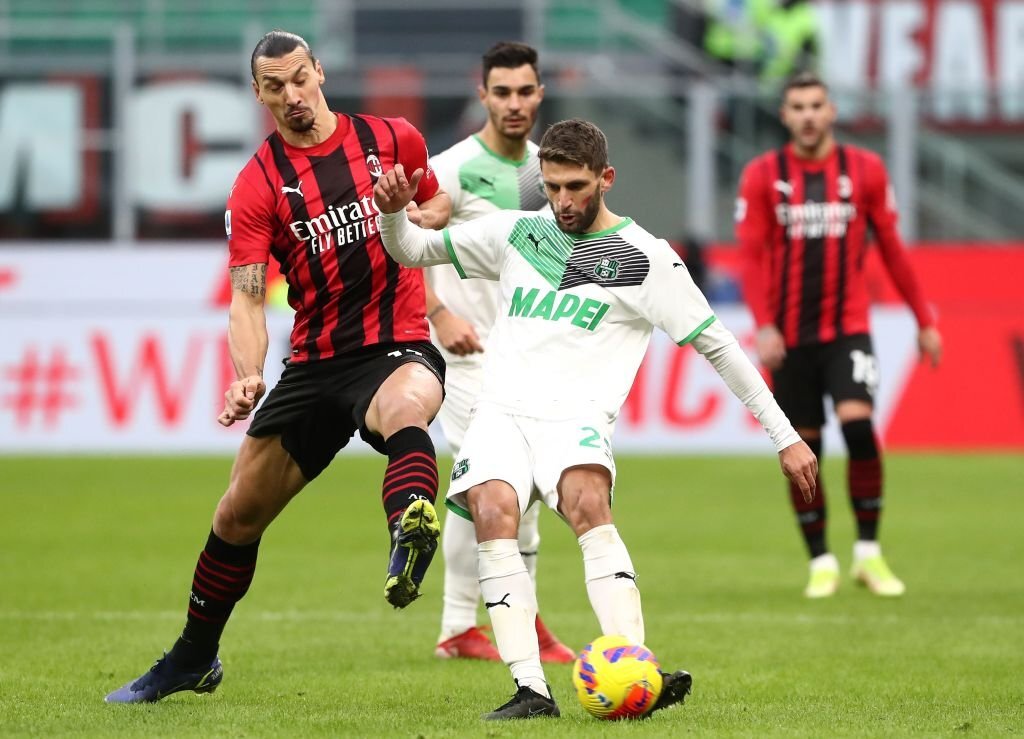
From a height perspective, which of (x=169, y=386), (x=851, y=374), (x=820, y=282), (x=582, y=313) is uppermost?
(x=582, y=313)

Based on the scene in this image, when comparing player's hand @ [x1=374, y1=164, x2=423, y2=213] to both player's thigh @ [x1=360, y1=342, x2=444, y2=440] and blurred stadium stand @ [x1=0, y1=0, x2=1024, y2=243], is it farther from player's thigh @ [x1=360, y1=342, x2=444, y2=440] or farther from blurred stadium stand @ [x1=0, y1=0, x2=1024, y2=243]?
blurred stadium stand @ [x1=0, y1=0, x2=1024, y2=243]

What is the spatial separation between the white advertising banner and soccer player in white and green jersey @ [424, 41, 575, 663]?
9.21 meters

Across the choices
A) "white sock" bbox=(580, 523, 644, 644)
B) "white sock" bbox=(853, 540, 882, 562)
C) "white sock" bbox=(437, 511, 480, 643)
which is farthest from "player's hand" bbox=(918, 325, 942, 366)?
"white sock" bbox=(580, 523, 644, 644)

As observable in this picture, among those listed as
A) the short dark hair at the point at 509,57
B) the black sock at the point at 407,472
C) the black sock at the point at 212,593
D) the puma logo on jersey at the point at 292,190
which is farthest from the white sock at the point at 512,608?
the short dark hair at the point at 509,57

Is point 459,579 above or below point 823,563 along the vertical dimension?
above

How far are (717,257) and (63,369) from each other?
6648 millimetres

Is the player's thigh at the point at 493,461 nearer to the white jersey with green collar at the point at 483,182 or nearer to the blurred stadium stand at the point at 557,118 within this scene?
the white jersey with green collar at the point at 483,182

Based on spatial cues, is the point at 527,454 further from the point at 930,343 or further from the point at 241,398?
the point at 930,343

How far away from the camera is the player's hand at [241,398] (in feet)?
18.8

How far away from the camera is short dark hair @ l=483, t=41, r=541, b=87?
7.59 meters

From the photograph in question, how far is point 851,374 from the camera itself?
9273 millimetres

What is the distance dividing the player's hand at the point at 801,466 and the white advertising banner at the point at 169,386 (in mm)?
11098

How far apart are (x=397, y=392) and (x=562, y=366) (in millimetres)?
537

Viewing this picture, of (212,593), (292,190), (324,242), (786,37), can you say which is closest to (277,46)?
(292,190)
